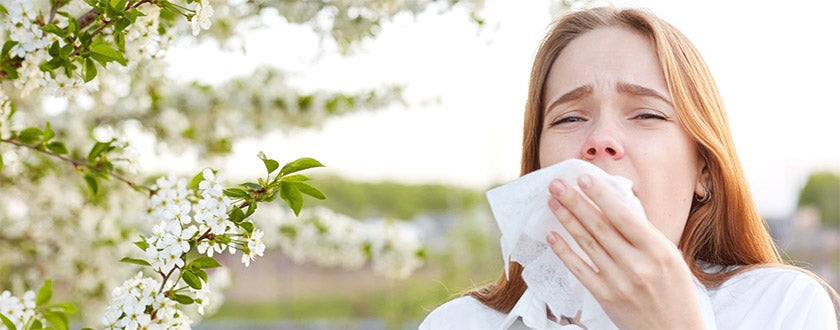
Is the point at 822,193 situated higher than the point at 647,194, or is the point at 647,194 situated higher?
the point at 647,194

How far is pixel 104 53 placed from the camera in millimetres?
1178

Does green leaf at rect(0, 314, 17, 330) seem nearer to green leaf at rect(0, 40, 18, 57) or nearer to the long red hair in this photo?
green leaf at rect(0, 40, 18, 57)

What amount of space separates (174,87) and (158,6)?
1.45m

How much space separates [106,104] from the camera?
248 cm

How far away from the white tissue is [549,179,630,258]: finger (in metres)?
0.03

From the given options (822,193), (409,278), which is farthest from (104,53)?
(822,193)

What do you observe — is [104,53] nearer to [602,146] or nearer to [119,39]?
[119,39]

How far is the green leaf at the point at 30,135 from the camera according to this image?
1418 millimetres

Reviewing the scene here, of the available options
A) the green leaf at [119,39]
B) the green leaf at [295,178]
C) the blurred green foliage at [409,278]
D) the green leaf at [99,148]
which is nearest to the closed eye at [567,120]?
the green leaf at [295,178]

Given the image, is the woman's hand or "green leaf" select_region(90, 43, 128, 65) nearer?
the woman's hand

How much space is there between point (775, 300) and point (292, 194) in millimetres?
618

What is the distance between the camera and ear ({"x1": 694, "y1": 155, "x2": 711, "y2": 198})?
1237mm

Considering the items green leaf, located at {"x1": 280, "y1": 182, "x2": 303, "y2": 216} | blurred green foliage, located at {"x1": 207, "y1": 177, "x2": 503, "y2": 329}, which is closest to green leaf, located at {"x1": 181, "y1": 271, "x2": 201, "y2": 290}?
green leaf, located at {"x1": 280, "y1": 182, "x2": 303, "y2": 216}

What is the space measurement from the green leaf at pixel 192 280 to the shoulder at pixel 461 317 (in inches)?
13.9
